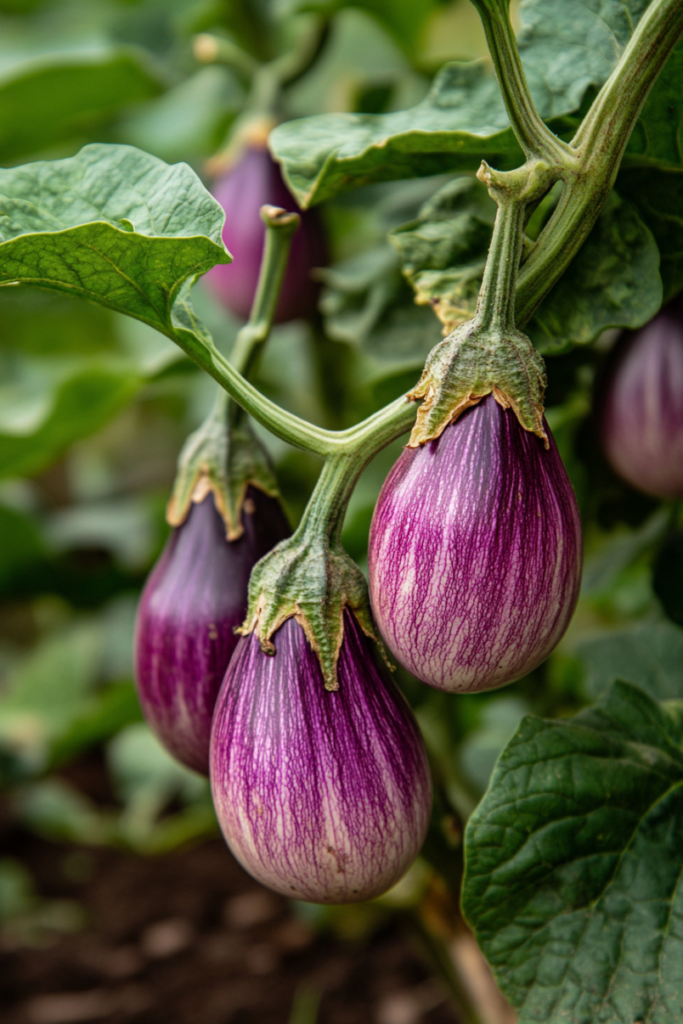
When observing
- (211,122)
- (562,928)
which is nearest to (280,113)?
(211,122)

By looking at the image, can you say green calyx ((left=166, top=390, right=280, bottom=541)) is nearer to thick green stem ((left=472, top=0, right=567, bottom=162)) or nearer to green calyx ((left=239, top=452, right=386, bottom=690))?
green calyx ((left=239, top=452, right=386, bottom=690))

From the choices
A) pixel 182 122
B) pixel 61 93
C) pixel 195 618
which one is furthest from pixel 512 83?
pixel 182 122

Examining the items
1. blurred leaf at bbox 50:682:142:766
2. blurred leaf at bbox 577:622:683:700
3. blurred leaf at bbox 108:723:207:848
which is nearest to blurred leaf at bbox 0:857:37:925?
blurred leaf at bbox 108:723:207:848

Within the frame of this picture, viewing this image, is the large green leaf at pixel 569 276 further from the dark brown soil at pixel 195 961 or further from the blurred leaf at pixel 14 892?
the blurred leaf at pixel 14 892

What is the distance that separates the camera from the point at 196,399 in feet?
4.09

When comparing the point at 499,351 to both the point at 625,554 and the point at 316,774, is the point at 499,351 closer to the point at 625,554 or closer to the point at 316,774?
the point at 316,774

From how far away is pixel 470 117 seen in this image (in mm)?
468

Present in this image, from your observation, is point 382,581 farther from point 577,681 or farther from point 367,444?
point 577,681

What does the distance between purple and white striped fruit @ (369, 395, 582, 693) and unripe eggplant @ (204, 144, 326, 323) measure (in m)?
0.43

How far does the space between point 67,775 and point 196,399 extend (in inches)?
35.5

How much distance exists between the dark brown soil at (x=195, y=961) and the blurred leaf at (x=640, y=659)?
610mm

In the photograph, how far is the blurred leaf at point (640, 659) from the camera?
70 centimetres

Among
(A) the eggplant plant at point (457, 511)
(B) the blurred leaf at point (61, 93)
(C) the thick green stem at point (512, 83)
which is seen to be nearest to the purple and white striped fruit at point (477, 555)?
(A) the eggplant plant at point (457, 511)

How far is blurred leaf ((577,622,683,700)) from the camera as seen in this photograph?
0.70 metres
